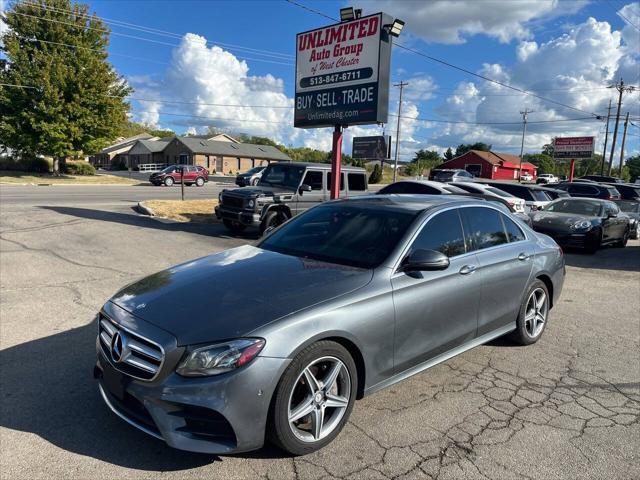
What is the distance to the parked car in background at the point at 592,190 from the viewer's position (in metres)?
20.5

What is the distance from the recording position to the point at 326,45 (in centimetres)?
1330

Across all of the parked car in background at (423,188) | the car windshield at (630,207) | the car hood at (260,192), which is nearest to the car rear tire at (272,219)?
the car hood at (260,192)

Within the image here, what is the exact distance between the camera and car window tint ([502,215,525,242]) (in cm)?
505

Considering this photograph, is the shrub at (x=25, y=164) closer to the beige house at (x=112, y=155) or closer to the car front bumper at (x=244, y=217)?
the car front bumper at (x=244, y=217)

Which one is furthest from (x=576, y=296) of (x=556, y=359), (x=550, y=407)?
(x=550, y=407)

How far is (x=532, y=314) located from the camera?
5.18 meters

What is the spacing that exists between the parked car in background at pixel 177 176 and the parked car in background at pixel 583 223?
1090 inches

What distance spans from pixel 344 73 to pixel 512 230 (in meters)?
9.28

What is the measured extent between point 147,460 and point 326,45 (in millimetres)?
12399

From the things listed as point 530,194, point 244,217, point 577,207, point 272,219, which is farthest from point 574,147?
point 244,217

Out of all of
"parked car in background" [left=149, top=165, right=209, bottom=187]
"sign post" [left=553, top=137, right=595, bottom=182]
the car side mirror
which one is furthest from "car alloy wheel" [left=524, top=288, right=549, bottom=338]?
"sign post" [left=553, top=137, right=595, bottom=182]

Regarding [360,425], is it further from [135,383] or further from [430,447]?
[135,383]

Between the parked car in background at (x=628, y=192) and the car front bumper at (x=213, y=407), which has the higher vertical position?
the parked car in background at (x=628, y=192)

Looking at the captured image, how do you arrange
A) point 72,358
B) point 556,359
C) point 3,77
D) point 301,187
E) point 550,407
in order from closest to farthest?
1. point 550,407
2. point 72,358
3. point 556,359
4. point 301,187
5. point 3,77
